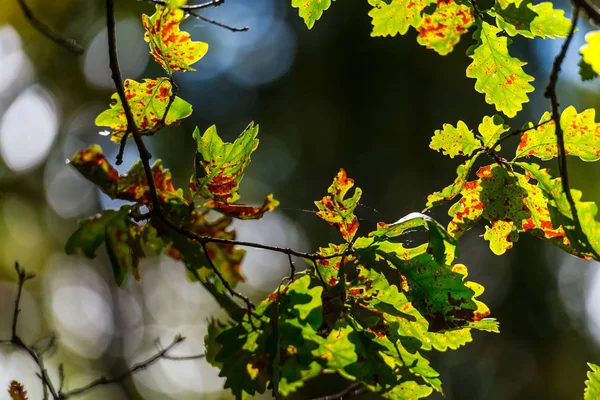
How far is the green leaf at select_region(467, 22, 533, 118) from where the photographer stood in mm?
1068

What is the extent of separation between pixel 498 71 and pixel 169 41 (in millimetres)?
609

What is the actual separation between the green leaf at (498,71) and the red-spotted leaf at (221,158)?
44cm

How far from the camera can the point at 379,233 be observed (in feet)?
3.09

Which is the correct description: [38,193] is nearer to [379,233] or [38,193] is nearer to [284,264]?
[284,264]

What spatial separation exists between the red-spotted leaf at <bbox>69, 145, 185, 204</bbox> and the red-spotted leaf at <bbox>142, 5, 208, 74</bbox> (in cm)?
21

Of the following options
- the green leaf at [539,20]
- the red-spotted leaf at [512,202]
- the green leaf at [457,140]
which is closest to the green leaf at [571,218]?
the red-spotted leaf at [512,202]

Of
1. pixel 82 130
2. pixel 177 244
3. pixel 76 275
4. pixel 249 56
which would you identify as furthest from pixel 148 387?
pixel 177 244

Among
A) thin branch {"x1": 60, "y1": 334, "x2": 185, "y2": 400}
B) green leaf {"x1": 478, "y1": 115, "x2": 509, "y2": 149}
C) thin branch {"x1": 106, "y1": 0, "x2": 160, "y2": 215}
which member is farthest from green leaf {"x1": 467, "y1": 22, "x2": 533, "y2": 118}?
thin branch {"x1": 60, "y1": 334, "x2": 185, "y2": 400}

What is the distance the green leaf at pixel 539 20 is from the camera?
99 centimetres

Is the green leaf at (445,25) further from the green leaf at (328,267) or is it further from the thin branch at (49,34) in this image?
the thin branch at (49,34)

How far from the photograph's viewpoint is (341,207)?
3.42ft

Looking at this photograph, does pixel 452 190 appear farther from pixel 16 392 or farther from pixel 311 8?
pixel 16 392

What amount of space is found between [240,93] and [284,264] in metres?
2.24

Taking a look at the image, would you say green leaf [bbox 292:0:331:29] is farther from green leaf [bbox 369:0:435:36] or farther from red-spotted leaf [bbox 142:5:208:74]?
red-spotted leaf [bbox 142:5:208:74]
